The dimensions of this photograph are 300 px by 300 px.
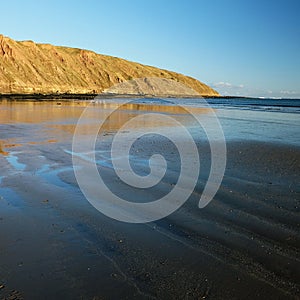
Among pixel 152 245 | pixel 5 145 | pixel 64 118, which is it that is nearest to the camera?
pixel 152 245

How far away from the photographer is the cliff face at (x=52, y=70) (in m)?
91.5

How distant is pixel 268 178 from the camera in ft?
27.8

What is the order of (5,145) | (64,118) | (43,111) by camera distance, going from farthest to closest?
(43,111), (64,118), (5,145)

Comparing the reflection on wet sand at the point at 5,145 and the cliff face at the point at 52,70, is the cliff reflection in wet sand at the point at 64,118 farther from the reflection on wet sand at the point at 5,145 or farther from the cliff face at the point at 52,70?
the cliff face at the point at 52,70

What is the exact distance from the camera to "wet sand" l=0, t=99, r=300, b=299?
3.59m

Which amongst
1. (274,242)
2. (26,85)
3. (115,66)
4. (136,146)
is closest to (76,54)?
(115,66)

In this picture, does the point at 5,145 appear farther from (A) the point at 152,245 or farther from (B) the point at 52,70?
(B) the point at 52,70

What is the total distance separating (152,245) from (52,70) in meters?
118

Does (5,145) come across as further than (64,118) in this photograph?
No

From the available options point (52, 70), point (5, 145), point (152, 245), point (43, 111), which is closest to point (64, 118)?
point (43, 111)

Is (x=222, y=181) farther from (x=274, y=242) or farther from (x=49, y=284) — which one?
(x=49, y=284)

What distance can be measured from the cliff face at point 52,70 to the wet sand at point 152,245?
85.5m

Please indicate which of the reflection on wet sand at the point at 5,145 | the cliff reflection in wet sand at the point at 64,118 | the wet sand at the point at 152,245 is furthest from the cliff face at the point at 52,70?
the wet sand at the point at 152,245

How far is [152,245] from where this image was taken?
4633 millimetres
